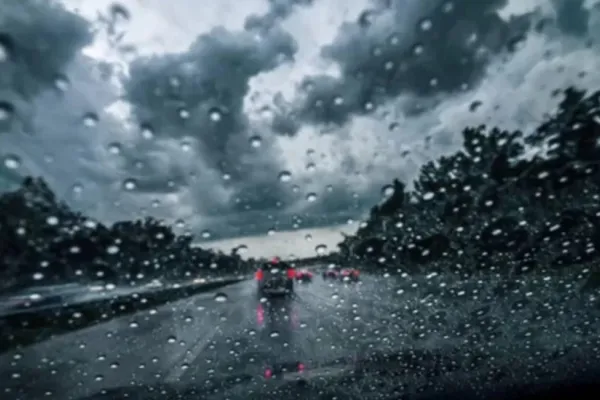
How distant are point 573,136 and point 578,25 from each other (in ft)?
4.21

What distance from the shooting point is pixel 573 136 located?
18.6 ft

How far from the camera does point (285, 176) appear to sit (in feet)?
16.6

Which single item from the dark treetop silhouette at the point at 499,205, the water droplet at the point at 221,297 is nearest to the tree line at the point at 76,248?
the dark treetop silhouette at the point at 499,205

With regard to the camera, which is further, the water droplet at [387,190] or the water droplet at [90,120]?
the water droplet at [387,190]

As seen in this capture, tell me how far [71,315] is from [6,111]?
2.92 m

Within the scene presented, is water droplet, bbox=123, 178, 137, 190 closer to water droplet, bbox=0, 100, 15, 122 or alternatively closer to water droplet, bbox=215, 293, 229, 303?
water droplet, bbox=0, 100, 15, 122

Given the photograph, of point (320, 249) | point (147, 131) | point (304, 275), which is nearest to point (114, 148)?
point (147, 131)

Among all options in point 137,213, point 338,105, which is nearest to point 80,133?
point 137,213

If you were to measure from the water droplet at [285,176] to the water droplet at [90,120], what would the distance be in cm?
140

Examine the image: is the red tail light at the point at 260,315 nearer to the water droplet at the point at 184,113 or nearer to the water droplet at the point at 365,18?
the water droplet at the point at 184,113

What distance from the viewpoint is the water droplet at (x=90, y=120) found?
13.8 feet

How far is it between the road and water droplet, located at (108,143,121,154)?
2294mm

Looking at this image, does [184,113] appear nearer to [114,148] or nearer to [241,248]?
[114,148]

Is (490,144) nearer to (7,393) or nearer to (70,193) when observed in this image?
(70,193)
